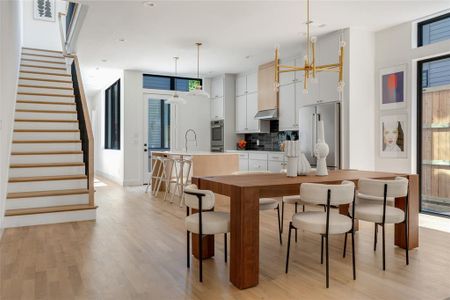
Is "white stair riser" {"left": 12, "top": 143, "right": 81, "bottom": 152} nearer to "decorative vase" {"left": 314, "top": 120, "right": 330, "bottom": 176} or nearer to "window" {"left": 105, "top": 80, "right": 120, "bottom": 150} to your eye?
"window" {"left": 105, "top": 80, "right": 120, "bottom": 150}

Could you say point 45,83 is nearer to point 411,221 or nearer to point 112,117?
point 112,117

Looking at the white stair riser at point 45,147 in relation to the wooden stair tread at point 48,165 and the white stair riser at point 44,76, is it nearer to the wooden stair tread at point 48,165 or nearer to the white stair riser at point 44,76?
the wooden stair tread at point 48,165

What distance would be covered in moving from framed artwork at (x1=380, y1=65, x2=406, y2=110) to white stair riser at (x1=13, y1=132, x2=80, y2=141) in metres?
5.33

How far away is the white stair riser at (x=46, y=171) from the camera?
5.21 metres

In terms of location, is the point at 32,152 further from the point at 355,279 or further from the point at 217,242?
the point at 355,279

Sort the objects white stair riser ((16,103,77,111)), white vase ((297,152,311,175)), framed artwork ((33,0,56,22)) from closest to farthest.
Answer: white vase ((297,152,311,175)) → white stair riser ((16,103,77,111)) → framed artwork ((33,0,56,22))

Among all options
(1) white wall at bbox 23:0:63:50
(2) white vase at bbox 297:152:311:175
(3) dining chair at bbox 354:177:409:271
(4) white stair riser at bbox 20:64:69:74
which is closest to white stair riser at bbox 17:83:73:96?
(4) white stair riser at bbox 20:64:69:74

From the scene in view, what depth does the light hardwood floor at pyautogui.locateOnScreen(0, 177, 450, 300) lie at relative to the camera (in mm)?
2598

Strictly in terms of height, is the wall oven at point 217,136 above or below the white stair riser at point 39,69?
below

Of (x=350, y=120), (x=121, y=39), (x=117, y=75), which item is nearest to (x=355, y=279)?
(x=350, y=120)

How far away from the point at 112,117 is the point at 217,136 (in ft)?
11.4

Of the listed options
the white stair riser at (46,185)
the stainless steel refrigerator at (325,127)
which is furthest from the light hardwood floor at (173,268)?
the stainless steel refrigerator at (325,127)

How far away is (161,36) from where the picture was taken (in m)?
5.94

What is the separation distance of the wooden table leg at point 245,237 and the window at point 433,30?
13.7 feet
